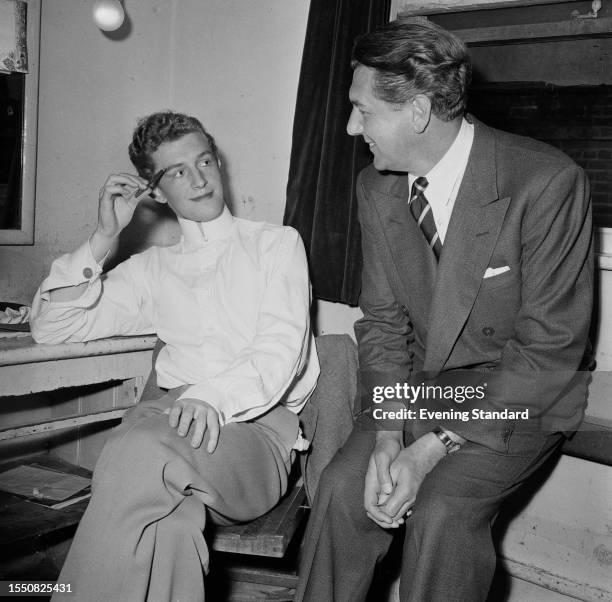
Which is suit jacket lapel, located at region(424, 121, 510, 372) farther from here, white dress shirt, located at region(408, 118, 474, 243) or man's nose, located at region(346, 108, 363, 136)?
man's nose, located at region(346, 108, 363, 136)

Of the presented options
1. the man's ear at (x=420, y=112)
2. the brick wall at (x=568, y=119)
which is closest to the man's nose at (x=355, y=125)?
the man's ear at (x=420, y=112)

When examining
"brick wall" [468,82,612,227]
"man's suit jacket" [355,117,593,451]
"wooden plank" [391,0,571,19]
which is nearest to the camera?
"man's suit jacket" [355,117,593,451]

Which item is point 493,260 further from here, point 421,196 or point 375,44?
point 375,44

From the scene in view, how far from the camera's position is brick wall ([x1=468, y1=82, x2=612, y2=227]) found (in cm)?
591

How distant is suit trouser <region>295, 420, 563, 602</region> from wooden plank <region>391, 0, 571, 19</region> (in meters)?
1.51

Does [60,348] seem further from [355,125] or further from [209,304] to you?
[355,125]

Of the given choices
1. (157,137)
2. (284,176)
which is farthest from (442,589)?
(284,176)

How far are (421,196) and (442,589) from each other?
0.99 meters

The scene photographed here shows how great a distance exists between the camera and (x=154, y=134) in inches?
81.7

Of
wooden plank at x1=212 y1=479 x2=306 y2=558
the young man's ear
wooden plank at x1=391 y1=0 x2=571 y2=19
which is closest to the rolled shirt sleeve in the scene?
the young man's ear

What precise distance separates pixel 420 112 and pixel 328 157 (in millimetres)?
804

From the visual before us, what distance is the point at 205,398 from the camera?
5.63ft

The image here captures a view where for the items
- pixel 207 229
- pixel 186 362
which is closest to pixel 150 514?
pixel 186 362

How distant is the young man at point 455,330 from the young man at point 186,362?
272 millimetres
